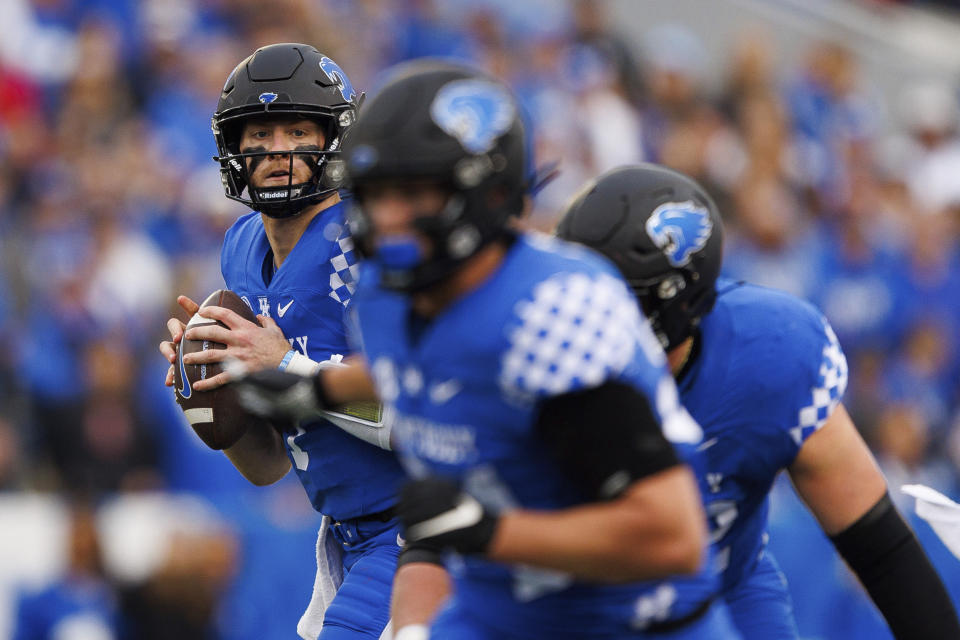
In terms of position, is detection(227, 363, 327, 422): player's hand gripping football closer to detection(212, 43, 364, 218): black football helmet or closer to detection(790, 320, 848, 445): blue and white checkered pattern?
detection(212, 43, 364, 218): black football helmet

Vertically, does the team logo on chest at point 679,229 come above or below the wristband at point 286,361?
above

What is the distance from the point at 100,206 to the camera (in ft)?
23.7

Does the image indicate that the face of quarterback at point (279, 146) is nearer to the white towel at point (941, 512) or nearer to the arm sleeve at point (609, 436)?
the arm sleeve at point (609, 436)

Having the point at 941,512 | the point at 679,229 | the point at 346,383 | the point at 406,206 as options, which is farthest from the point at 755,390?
the point at 406,206

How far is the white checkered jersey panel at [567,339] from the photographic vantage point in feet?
7.37

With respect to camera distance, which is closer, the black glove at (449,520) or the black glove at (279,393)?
the black glove at (449,520)

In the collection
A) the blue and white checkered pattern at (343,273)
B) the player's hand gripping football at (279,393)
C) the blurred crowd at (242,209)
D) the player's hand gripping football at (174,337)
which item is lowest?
the blurred crowd at (242,209)

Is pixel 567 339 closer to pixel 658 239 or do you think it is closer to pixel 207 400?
pixel 658 239

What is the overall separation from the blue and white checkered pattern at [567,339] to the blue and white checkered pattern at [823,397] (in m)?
0.97

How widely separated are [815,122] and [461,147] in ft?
33.6

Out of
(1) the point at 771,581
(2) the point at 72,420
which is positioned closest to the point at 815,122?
(2) the point at 72,420

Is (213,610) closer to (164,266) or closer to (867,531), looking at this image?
(164,266)

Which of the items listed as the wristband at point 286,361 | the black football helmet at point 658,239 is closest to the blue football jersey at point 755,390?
the black football helmet at point 658,239

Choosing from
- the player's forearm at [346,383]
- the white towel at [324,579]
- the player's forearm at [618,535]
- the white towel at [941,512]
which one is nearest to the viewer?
the player's forearm at [618,535]
